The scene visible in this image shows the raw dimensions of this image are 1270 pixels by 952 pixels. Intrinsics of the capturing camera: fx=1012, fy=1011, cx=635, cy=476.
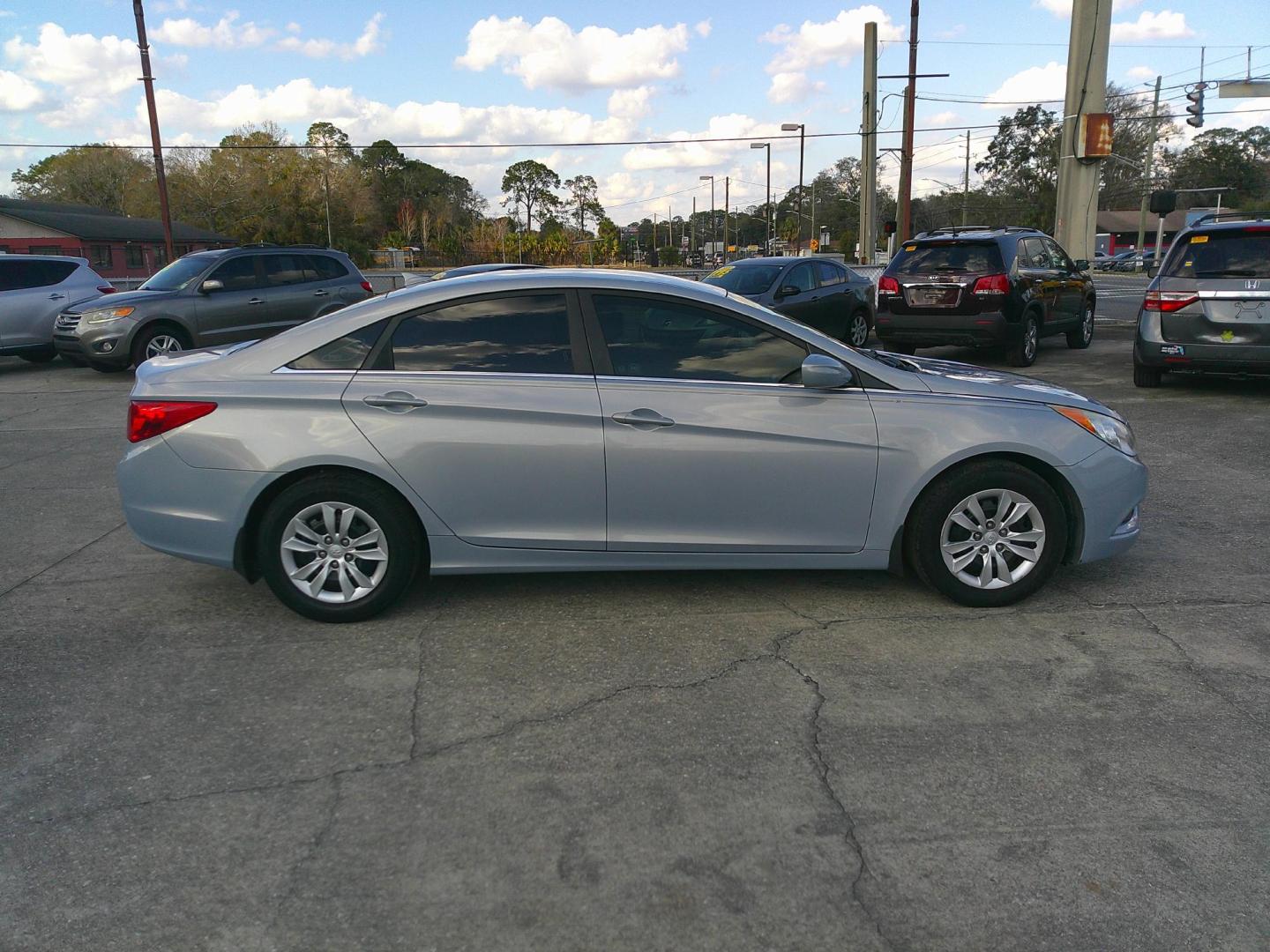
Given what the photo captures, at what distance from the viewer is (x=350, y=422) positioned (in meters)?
4.48

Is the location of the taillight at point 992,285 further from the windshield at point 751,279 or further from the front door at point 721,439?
the front door at point 721,439

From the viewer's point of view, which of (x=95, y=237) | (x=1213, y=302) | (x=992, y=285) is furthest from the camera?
(x=95, y=237)

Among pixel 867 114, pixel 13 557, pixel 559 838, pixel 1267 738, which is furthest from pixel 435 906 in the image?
pixel 867 114

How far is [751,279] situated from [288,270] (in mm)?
6843

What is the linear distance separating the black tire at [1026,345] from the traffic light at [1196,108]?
25989 mm

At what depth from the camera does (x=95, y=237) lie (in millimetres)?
53156

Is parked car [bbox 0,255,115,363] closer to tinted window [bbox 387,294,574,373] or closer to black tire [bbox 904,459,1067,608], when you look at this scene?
tinted window [bbox 387,294,574,373]

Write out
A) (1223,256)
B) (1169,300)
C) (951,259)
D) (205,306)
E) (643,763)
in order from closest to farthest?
(643,763)
(1223,256)
(1169,300)
(951,259)
(205,306)

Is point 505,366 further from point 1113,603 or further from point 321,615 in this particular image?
point 1113,603

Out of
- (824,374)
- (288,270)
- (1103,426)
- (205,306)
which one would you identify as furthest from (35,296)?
(1103,426)

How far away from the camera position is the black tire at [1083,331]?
1533 centimetres

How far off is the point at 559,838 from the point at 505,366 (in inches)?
90.7

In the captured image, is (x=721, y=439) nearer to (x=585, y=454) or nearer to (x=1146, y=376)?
(x=585, y=454)

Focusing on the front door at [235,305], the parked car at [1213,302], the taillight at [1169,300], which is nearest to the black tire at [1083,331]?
the parked car at [1213,302]
